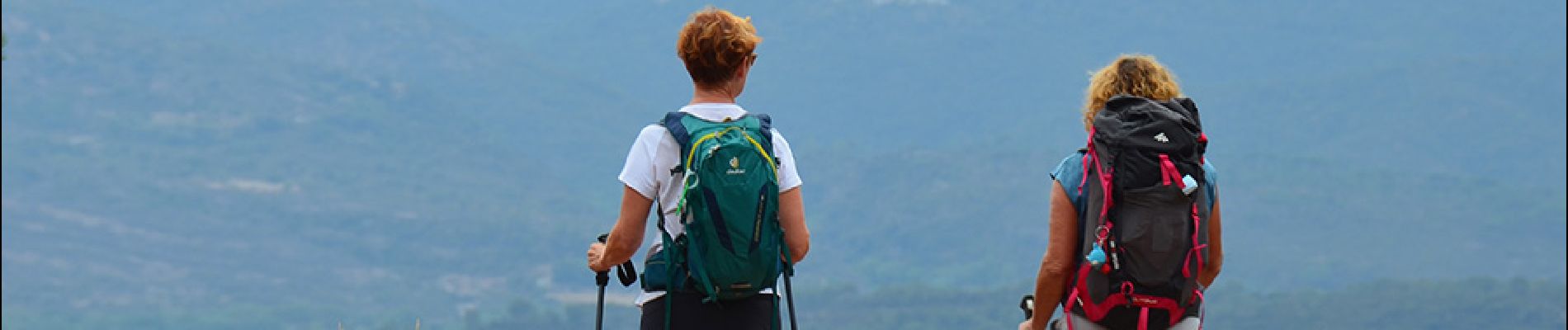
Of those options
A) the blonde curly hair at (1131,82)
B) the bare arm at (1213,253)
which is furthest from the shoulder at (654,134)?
the bare arm at (1213,253)

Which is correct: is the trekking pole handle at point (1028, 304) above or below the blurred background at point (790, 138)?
below

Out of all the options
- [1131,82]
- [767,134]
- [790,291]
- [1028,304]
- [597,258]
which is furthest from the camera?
[1028,304]

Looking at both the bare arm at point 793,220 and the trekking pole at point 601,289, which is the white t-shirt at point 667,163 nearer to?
the bare arm at point 793,220

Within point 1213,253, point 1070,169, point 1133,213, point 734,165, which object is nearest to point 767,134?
point 734,165

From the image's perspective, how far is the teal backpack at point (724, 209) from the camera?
11.4 feet

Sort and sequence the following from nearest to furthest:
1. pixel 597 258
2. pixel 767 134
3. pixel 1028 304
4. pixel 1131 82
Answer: pixel 767 134 → pixel 597 258 → pixel 1131 82 → pixel 1028 304

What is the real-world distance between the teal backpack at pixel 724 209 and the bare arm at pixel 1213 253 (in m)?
0.89

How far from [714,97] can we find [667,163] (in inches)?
6.6

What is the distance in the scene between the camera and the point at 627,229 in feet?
11.6

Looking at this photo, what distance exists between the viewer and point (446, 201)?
11438 cm

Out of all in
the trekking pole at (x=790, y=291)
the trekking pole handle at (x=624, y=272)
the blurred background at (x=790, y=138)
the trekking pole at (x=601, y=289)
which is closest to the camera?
the trekking pole at (x=790, y=291)

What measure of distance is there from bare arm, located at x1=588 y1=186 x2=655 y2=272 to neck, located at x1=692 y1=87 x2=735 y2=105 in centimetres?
22

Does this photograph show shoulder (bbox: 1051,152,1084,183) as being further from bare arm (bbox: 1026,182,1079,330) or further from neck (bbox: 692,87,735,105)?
neck (bbox: 692,87,735,105)

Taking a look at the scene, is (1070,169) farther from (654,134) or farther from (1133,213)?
(654,134)
